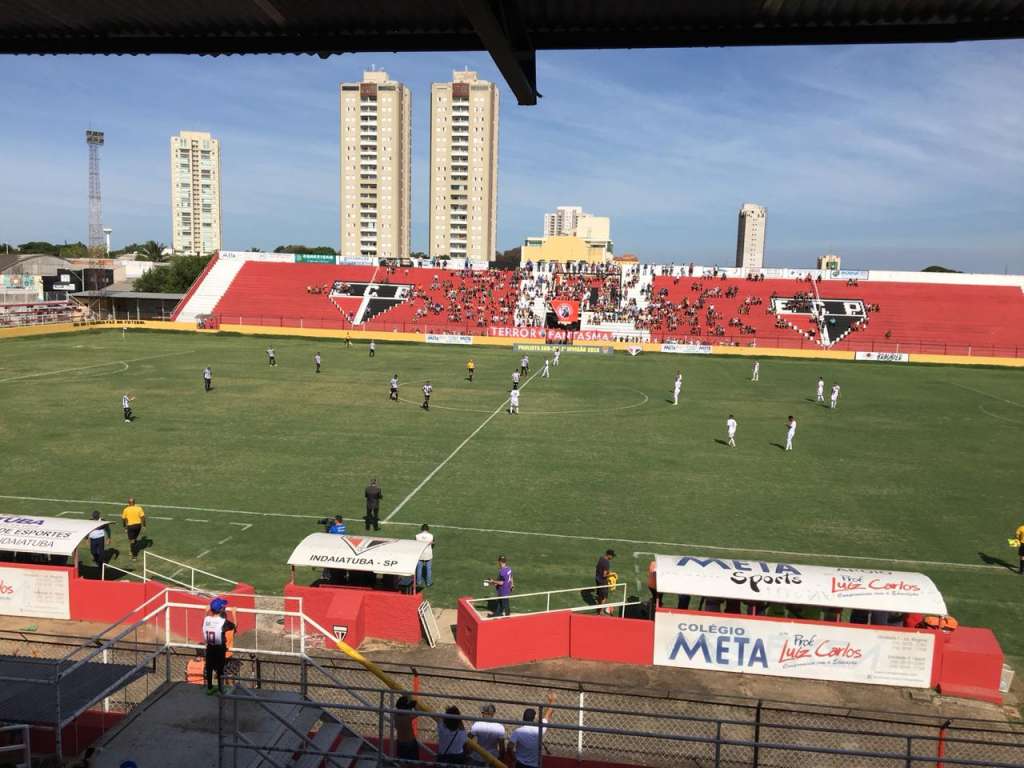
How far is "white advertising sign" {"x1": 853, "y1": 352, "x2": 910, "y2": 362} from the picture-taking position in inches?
2274

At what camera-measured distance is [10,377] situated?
38562 mm

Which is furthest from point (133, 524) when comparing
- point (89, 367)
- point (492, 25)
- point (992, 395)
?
point (992, 395)

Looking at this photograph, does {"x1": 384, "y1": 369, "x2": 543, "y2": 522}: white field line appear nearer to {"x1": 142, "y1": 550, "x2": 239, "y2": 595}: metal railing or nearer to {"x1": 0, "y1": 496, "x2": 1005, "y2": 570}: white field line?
{"x1": 0, "y1": 496, "x2": 1005, "y2": 570}: white field line

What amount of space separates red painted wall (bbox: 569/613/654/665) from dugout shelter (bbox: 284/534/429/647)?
8.58 ft

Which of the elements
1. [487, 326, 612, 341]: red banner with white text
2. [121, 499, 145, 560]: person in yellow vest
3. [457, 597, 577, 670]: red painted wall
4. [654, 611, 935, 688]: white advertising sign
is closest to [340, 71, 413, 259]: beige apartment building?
[487, 326, 612, 341]: red banner with white text

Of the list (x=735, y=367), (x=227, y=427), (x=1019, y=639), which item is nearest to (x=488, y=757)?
(x=1019, y=639)

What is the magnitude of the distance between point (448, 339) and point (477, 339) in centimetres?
241

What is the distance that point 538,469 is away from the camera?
23.3 m

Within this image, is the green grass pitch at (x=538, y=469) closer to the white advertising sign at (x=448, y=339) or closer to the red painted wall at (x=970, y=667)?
the red painted wall at (x=970, y=667)

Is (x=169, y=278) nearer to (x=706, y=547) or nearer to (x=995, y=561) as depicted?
(x=706, y=547)

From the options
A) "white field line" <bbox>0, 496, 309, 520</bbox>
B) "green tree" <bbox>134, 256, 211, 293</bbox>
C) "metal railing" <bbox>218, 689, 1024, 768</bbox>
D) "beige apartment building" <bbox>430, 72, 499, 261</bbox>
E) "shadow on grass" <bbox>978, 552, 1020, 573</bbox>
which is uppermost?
"beige apartment building" <bbox>430, 72, 499, 261</bbox>

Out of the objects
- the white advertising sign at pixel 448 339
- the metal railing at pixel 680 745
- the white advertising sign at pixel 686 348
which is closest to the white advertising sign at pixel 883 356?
the white advertising sign at pixel 686 348

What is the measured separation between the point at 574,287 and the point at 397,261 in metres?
18.4

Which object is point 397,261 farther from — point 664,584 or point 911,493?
point 664,584
